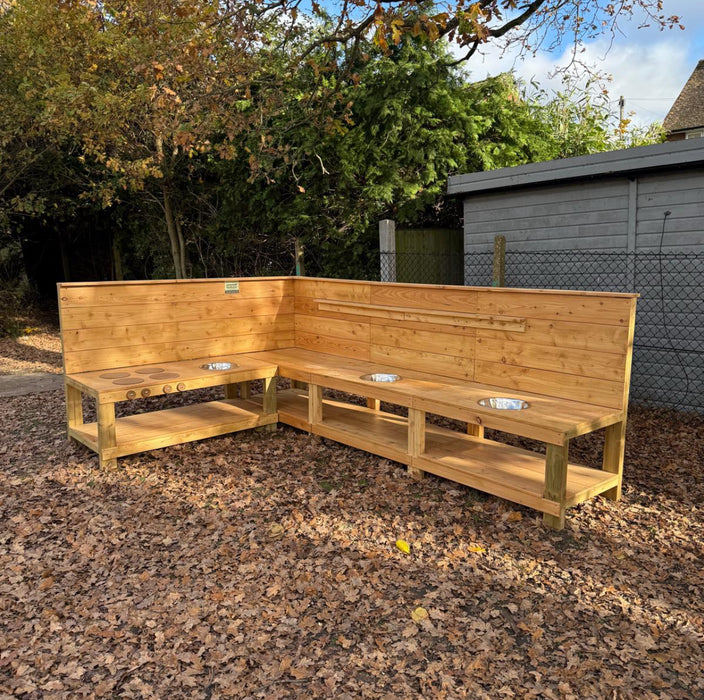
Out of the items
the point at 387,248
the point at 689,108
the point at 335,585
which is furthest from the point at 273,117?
the point at 689,108

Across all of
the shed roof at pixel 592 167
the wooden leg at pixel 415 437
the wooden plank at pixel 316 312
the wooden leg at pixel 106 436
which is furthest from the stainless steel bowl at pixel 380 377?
the shed roof at pixel 592 167

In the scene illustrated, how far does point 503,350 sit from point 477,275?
305 cm

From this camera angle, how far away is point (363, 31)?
582cm

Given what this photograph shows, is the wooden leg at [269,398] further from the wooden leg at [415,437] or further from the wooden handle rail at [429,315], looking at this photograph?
the wooden leg at [415,437]

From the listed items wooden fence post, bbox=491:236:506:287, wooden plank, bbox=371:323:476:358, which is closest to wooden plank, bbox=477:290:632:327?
wooden plank, bbox=371:323:476:358

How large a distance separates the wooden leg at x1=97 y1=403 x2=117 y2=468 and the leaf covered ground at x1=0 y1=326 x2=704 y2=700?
112mm

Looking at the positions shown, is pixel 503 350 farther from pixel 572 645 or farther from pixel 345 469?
pixel 572 645

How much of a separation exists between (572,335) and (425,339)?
50.7 inches

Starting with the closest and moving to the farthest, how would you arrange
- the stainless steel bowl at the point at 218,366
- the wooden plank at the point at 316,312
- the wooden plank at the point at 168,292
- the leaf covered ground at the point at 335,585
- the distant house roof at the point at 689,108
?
the leaf covered ground at the point at 335,585, the wooden plank at the point at 168,292, the stainless steel bowl at the point at 218,366, the wooden plank at the point at 316,312, the distant house roof at the point at 689,108

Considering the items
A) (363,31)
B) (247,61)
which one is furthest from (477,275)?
(247,61)

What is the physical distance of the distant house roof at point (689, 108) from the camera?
27.2 m

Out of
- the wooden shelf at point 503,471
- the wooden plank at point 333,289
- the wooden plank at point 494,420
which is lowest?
the wooden shelf at point 503,471

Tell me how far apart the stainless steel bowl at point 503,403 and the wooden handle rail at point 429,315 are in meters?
0.52

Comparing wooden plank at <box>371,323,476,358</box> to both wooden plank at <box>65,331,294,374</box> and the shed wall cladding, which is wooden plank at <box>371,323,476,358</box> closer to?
wooden plank at <box>65,331,294,374</box>
